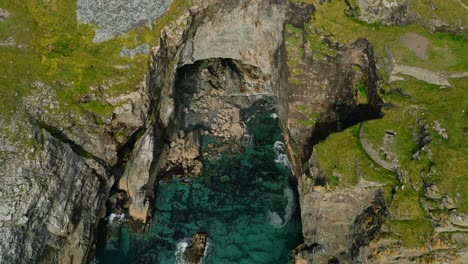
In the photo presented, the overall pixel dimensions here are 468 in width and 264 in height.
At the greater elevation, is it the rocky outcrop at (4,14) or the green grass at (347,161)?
the rocky outcrop at (4,14)

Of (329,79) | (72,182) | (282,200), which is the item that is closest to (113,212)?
(72,182)

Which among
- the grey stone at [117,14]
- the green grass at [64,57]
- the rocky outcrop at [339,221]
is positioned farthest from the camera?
the grey stone at [117,14]

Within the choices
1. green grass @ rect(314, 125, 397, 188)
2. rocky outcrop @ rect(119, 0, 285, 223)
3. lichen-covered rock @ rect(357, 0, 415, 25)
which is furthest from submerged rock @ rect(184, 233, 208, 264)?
lichen-covered rock @ rect(357, 0, 415, 25)

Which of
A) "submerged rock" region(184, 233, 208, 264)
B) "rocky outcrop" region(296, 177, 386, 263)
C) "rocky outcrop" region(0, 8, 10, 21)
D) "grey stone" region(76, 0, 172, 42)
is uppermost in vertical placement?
"grey stone" region(76, 0, 172, 42)

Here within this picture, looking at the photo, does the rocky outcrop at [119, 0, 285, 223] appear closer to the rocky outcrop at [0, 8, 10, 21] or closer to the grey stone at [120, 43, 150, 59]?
the grey stone at [120, 43, 150, 59]

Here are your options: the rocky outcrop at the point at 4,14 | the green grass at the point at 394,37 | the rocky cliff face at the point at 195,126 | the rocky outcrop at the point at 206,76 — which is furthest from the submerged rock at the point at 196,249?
the rocky outcrop at the point at 4,14

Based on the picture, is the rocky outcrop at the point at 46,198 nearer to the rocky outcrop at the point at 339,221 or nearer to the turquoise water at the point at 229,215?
the turquoise water at the point at 229,215

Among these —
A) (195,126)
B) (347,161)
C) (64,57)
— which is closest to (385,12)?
(347,161)
